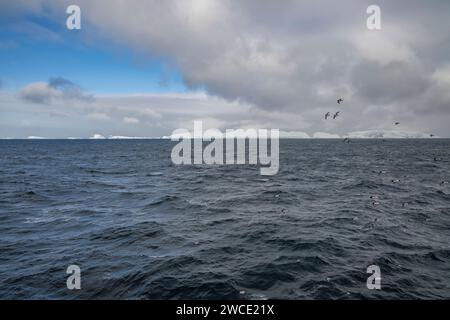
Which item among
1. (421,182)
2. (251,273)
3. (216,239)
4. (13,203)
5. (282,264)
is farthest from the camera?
(421,182)

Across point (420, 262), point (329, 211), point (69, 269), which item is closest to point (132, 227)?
point (69, 269)

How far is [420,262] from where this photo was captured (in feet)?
57.3

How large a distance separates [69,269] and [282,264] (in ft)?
40.2

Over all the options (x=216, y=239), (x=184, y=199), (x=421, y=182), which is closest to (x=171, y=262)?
(x=216, y=239)

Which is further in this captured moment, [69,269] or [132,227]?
[132,227]

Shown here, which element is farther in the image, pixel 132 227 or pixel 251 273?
pixel 132 227

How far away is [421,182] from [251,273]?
43.7 meters

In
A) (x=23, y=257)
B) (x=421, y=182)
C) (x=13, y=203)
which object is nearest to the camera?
(x=23, y=257)

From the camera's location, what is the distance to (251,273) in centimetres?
1591

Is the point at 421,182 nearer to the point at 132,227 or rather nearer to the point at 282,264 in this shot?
the point at 282,264

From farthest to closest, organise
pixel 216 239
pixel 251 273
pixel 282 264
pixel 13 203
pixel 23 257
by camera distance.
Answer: pixel 13 203 < pixel 216 239 < pixel 23 257 < pixel 282 264 < pixel 251 273

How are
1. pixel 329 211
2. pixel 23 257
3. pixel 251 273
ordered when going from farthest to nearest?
pixel 329 211
pixel 23 257
pixel 251 273

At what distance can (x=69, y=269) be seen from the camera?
16562 mm
